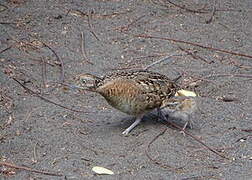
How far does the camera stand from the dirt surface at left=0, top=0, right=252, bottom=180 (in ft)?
20.4

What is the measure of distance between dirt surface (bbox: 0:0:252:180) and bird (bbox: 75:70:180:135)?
29 centimetres

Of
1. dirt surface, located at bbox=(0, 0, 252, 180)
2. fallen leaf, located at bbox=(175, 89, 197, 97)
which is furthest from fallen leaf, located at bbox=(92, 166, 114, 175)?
fallen leaf, located at bbox=(175, 89, 197, 97)

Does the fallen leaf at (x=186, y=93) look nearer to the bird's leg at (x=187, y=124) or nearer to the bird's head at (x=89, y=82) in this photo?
the bird's leg at (x=187, y=124)

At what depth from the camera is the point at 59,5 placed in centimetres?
1009

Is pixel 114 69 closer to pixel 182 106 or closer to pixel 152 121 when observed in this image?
pixel 152 121

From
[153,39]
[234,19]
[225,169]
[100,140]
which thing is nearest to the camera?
[225,169]

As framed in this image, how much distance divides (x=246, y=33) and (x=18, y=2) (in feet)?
11.7

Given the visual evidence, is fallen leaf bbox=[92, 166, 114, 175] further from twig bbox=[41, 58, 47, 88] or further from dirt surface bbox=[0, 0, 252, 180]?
twig bbox=[41, 58, 47, 88]

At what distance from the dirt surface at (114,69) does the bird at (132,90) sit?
11.4 inches

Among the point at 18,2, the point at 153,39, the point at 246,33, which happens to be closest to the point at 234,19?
the point at 246,33

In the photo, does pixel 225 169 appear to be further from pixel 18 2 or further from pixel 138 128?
pixel 18 2

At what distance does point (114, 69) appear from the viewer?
838 cm

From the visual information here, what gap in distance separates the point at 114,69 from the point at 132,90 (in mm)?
1804

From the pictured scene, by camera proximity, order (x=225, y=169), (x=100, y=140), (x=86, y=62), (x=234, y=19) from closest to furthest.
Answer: (x=225, y=169) → (x=100, y=140) → (x=86, y=62) → (x=234, y=19)
